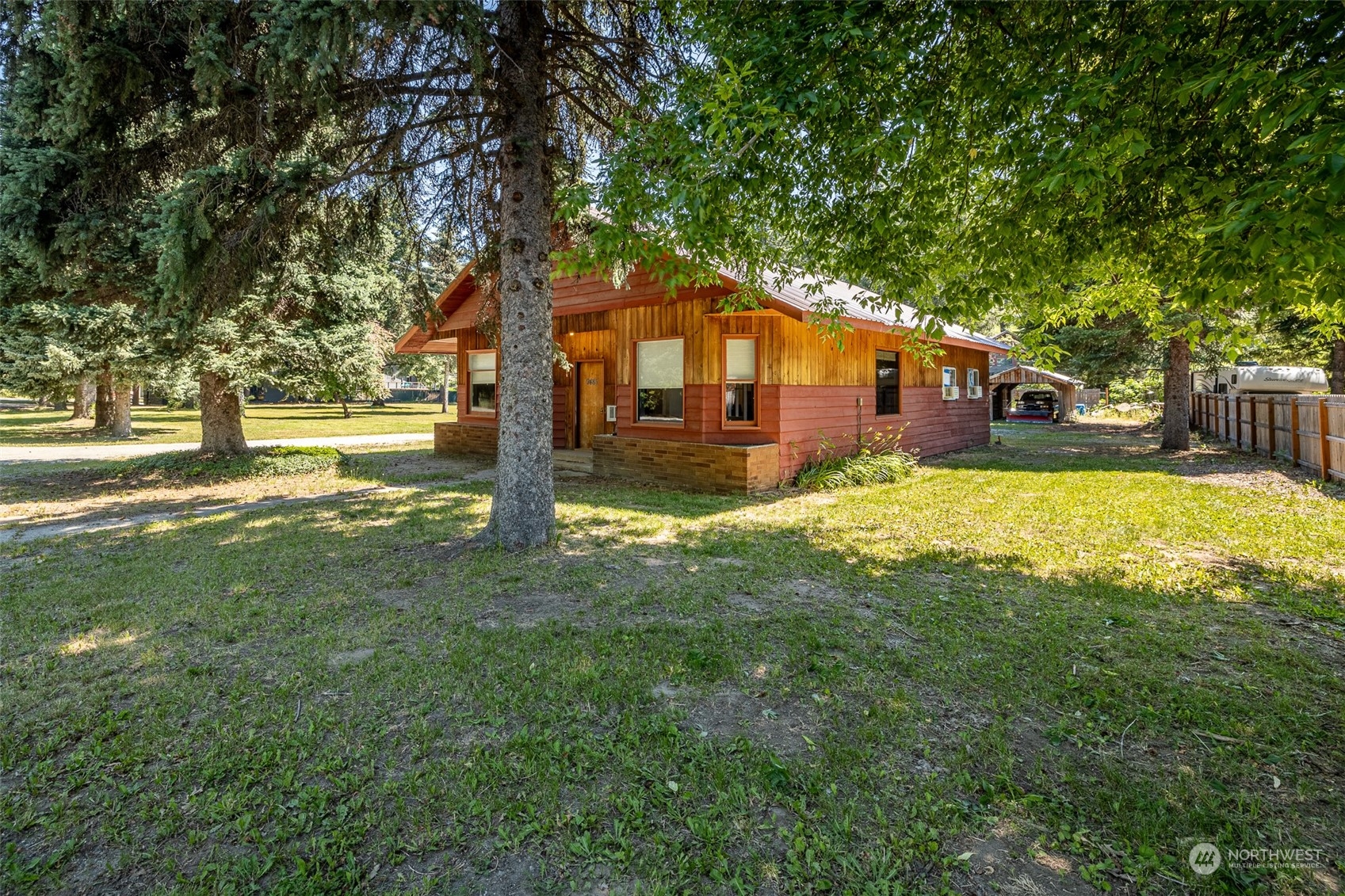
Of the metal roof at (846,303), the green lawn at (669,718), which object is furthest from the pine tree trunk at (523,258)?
the metal roof at (846,303)

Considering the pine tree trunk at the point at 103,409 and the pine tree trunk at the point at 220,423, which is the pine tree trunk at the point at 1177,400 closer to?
the pine tree trunk at the point at 220,423

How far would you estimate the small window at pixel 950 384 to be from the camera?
16.0 m

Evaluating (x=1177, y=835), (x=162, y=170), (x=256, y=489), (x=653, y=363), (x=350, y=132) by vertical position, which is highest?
(x=350, y=132)

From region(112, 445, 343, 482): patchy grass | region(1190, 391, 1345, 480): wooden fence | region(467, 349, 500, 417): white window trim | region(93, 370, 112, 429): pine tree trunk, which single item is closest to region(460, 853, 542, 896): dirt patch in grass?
region(112, 445, 343, 482): patchy grass

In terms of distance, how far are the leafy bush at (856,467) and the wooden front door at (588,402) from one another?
4775 millimetres

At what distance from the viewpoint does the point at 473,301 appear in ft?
46.6

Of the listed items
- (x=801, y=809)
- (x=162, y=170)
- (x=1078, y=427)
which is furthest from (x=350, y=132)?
(x=1078, y=427)

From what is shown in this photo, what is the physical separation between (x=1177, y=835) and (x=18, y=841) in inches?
175

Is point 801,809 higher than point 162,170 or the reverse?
the reverse

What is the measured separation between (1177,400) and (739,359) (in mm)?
13451

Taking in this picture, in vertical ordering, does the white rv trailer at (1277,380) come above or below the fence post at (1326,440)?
above

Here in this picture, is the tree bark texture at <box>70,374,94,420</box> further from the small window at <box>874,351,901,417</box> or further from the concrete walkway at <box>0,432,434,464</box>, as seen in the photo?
the small window at <box>874,351,901,417</box>

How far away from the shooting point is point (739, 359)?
33.6ft

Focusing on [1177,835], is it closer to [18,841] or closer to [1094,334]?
[18,841]
